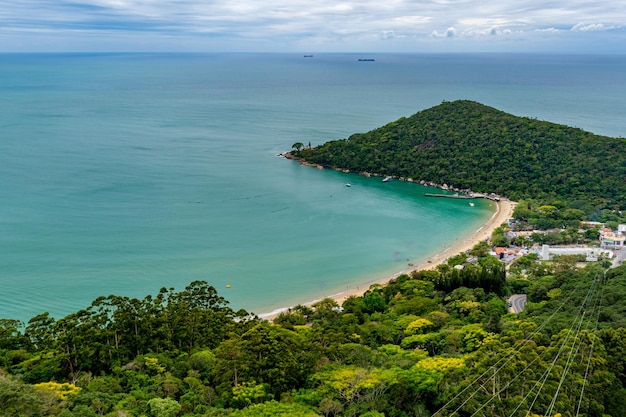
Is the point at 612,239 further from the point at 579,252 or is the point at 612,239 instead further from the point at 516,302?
the point at 516,302

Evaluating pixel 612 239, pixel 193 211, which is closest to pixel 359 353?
pixel 612 239

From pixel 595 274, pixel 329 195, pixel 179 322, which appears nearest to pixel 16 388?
pixel 179 322

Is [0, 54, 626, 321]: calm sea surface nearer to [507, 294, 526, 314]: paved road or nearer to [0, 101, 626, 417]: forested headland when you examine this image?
[0, 101, 626, 417]: forested headland

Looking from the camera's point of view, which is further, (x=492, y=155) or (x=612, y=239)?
(x=492, y=155)

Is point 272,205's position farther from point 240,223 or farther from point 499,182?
point 499,182

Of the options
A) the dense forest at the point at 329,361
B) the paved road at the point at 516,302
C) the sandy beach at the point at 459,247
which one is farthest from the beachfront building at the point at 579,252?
the dense forest at the point at 329,361

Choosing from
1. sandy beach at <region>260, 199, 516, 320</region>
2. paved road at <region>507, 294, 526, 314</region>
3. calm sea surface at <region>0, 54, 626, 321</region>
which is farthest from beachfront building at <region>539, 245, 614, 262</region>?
calm sea surface at <region>0, 54, 626, 321</region>

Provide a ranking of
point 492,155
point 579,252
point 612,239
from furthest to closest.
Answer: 1. point 492,155
2. point 612,239
3. point 579,252
